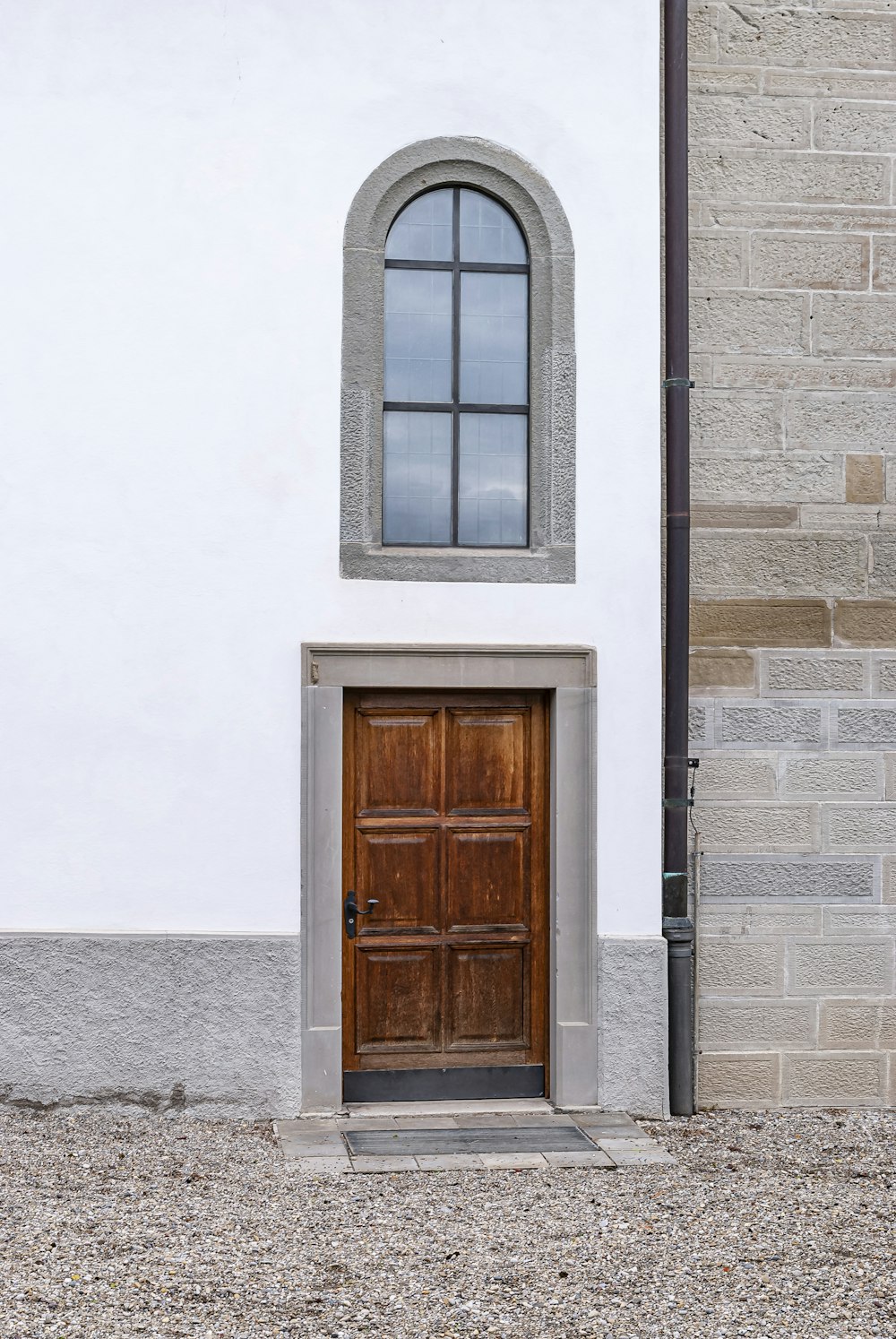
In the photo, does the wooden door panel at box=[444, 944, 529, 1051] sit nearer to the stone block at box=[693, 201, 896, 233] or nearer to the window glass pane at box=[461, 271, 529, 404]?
the window glass pane at box=[461, 271, 529, 404]

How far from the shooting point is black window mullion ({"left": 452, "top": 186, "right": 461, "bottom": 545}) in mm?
7215

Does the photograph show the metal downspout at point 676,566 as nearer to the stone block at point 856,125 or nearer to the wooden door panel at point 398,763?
the stone block at point 856,125

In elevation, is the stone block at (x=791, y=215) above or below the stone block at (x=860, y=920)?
above

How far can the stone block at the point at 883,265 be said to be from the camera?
7438 millimetres

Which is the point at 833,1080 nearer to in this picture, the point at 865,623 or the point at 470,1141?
the point at 470,1141

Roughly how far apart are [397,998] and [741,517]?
10.0 ft

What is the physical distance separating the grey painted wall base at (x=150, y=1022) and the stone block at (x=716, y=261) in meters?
4.02

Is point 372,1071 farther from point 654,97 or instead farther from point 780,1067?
point 654,97

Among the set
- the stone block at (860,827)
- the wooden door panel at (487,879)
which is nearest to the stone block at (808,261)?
the stone block at (860,827)

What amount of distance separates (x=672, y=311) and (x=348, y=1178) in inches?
176

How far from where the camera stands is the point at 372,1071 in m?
7.07

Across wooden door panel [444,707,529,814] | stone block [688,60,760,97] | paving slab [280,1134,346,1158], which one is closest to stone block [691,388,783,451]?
stone block [688,60,760,97]

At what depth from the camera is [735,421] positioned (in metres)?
7.35

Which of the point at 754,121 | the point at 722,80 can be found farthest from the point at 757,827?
the point at 722,80
